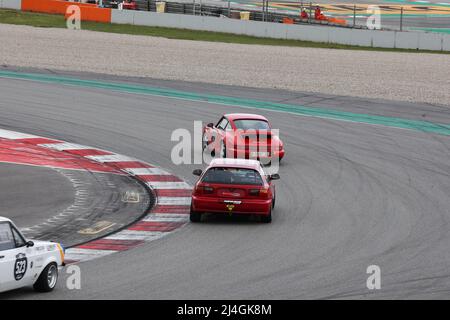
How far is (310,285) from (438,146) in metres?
15.4

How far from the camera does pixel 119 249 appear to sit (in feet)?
63.3

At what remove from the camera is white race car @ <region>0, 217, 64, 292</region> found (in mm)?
15078

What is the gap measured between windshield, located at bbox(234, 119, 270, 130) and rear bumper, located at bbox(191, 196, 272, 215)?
6.94 metres

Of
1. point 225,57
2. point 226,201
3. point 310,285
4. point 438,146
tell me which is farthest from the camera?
point 225,57

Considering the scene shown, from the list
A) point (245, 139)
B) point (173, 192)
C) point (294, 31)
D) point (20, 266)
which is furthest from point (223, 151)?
point (294, 31)

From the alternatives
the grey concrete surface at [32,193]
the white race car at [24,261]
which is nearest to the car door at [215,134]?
the grey concrete surface at [32,193]

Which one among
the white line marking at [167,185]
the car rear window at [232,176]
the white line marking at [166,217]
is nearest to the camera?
the car rear window at [232,176]

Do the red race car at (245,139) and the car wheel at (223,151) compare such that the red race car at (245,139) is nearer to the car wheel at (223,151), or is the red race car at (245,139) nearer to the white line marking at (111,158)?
the car wheel at (223,151)

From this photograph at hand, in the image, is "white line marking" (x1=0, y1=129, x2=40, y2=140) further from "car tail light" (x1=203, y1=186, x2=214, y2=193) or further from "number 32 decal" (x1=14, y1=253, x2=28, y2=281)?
"number 32 decal" (x1=14, y1=253, x2=28, y2=281)

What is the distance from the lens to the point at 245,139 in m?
27.6

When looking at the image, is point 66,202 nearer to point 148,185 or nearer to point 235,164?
point 148,185

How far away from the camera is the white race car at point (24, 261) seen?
1508 cm

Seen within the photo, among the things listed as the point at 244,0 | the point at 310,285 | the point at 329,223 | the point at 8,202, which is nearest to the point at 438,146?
the point at 329,223
